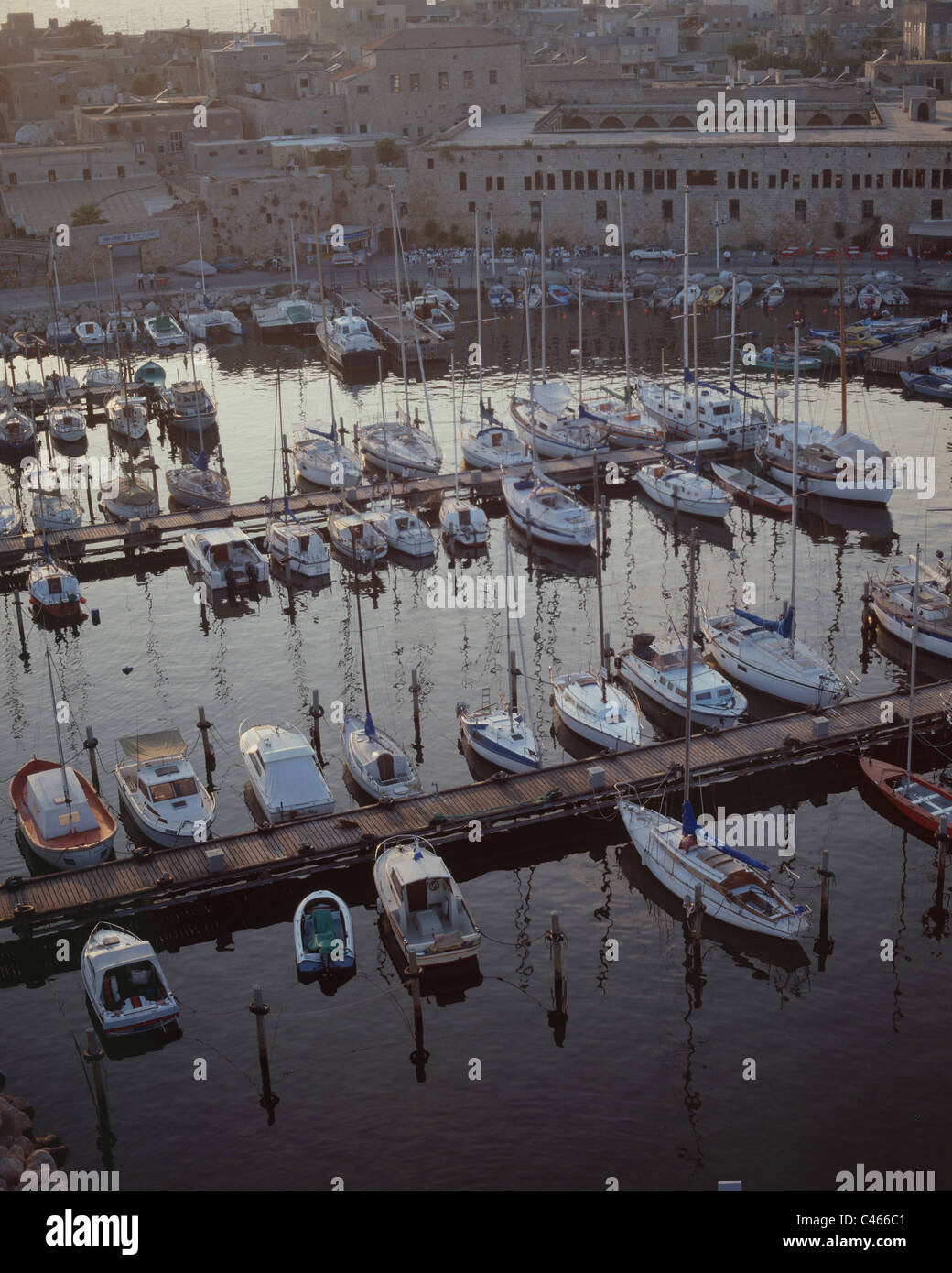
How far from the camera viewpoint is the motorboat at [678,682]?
4153cm

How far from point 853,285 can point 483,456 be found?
3577cm

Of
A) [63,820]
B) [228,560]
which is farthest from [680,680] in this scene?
[228,560]

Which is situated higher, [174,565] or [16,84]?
[16,84]

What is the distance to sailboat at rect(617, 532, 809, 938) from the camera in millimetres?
33094

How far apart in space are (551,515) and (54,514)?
18.8 metres

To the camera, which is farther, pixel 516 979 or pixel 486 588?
pixel 486 588

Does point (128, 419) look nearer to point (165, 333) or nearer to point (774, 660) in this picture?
point (165, 333)

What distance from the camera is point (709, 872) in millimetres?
34094

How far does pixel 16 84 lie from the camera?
132750mm

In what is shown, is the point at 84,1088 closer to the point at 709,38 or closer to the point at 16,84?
the point at 16,84

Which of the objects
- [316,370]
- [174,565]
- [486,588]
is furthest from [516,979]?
[316,370]

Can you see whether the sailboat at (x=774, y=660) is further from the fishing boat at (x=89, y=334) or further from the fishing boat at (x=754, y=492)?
the fishing boat at (x=89, y=334)

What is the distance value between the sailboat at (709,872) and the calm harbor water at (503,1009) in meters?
0.68
